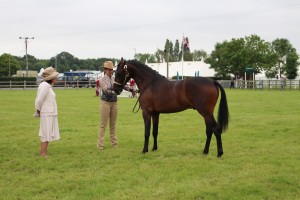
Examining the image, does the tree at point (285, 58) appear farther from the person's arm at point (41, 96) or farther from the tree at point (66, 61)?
the tree at point (66, 61)

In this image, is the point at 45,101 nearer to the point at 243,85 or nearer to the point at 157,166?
the point at 157,166

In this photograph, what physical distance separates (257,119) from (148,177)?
9.27 metres

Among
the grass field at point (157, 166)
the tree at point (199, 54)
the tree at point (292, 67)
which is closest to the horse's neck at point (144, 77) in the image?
the grass field at point (157, 166)

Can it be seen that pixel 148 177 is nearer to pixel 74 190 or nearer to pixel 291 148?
pixel 74 190

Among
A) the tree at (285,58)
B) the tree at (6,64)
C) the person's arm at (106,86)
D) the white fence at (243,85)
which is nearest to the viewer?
the person's arm at (106,86)

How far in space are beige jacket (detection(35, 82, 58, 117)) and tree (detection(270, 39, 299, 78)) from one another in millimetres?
67388

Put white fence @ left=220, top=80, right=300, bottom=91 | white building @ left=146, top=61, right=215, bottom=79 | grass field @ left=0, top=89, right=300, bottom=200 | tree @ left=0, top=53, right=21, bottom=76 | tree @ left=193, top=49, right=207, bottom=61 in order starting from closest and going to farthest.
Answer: grass field @ left=0, top=89, right=300, bottom=200 < white fence @ left=220, top=80, right=300, bottom=91 < white building @ left=146, top=61, right=215, bottom=79 < tree @ left=0, top=53, right=21, bottom=76 < tree @ left=193, top=49, right=207, bottom=61

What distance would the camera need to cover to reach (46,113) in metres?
8.35

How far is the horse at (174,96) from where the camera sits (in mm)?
8414

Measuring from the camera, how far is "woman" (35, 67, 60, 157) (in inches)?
328

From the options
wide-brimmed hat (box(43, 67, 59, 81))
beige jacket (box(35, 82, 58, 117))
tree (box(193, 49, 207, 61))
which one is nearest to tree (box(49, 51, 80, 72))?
tree (box(193, 49, 207, 61))

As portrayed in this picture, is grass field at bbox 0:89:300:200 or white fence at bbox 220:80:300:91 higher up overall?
white fence at bbox 220:80:300:91

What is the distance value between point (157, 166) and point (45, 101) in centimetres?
289

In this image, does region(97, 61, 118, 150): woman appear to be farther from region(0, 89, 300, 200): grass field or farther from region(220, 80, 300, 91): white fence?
region(220, 80, 300, 91): white fence
